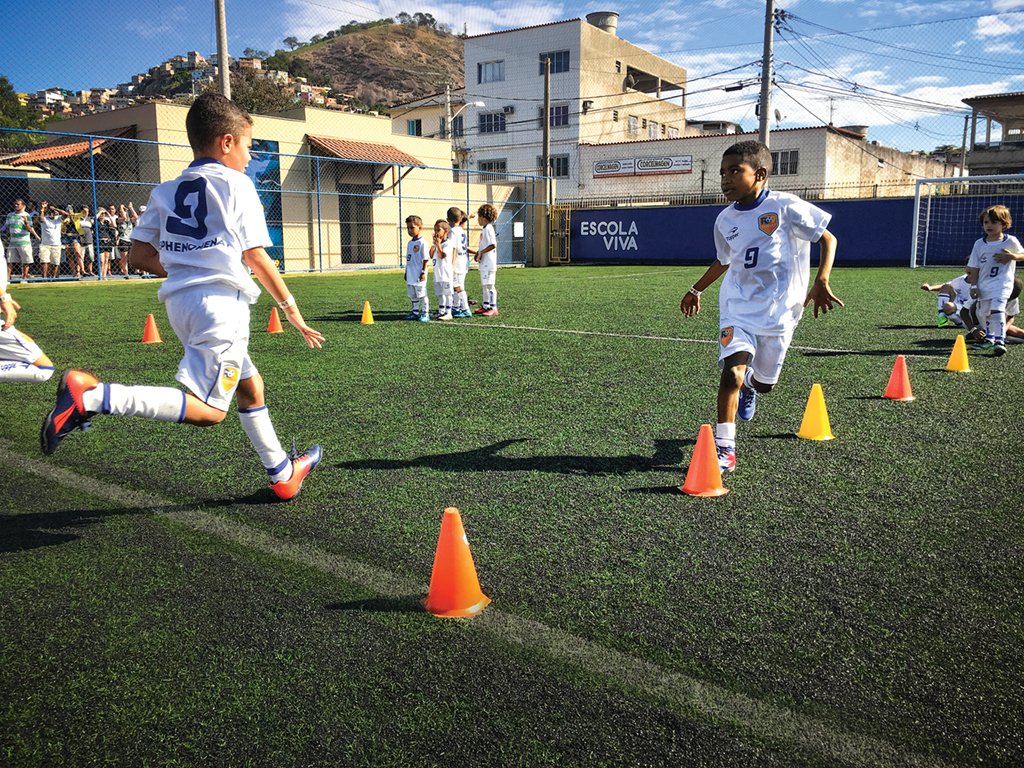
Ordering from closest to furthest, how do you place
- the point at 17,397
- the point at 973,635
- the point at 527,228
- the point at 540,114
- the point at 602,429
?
the point at 973,635, the point at 602,429, the point at 17,397, the point at 527,228, the point at 540,114

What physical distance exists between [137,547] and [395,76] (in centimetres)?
17575

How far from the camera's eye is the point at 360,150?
102 ft

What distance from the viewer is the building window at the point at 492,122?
61781 mm

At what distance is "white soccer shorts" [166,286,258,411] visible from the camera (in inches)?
138

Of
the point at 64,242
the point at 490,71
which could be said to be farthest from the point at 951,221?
the point at 490,71

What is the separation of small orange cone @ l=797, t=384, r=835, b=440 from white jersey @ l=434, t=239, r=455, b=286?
8166 mm

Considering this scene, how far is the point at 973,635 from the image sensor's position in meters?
2.68

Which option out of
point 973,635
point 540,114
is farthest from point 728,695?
point 540,114

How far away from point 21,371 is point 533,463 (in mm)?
3829

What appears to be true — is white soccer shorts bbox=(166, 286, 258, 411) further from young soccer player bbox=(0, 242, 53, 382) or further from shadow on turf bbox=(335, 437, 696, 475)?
young soccer player bbox=(0, 242, 53, 382)

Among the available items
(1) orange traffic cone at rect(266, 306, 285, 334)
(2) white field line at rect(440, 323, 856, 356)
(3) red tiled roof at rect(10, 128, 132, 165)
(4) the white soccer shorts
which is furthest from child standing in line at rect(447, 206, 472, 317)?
(3) red tiled roof at rect(10, 128, 132, 165)

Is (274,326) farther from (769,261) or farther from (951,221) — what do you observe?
(951,221)

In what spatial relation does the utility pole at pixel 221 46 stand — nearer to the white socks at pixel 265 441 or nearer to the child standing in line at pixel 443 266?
the child standing in line at pixel 443 266

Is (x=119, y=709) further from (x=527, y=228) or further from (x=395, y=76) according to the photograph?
(x=395, y=76)
